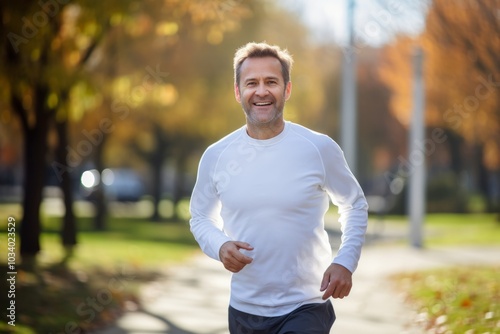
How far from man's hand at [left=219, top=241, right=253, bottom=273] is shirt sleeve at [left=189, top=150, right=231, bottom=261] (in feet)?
0.75

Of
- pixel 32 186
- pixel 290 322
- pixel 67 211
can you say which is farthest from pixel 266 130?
pixel 67 211

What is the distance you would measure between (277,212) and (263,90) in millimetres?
583

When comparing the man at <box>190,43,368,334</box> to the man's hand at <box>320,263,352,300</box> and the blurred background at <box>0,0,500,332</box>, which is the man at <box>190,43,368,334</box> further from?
the blurred background at <box>0,0,500,332</box>

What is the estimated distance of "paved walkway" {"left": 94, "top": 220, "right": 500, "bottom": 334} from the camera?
9.63m

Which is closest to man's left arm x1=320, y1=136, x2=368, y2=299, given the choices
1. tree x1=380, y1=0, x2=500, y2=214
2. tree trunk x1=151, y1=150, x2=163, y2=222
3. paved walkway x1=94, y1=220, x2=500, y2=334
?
paved walkway x1=94, y1=220, x2=500, y2=334

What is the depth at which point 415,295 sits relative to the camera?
11.8 m

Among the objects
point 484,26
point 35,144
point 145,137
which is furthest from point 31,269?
point 145,137

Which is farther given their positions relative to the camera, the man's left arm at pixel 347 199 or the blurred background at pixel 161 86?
the blurred background at pixel 161 86

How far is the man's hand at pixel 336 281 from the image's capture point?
4.19m

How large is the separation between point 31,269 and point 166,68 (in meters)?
13.6

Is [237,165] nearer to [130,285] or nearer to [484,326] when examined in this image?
[484,326]

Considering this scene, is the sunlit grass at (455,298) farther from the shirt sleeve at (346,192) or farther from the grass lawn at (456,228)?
the grass lawn at (456,228)

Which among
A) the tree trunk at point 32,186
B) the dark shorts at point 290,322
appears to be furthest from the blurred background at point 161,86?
the dark shorts at point 290,322

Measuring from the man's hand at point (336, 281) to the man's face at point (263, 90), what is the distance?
0.77 metres
